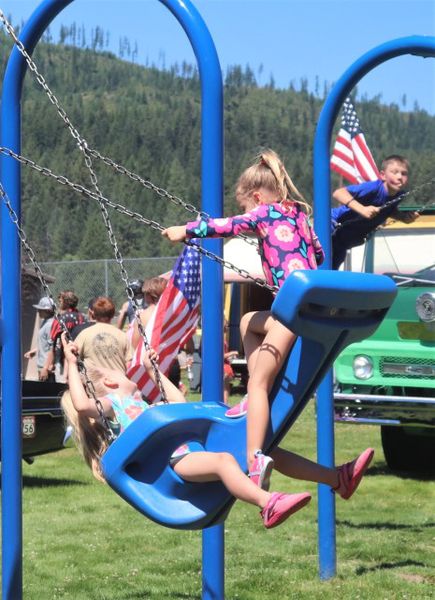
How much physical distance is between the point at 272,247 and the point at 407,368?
5.72m

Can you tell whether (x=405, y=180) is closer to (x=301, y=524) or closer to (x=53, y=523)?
(x=301, y=524)

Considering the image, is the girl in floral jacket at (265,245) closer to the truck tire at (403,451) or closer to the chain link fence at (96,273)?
the truck tire at (403,451)

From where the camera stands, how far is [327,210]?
20.8 ft

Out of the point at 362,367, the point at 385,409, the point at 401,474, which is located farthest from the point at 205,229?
the point at 401,474

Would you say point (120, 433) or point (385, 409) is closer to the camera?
point (120, 433)

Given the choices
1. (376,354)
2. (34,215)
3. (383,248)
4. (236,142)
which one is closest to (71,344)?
(376,354)

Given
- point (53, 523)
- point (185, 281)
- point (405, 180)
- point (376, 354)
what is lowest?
point (53, 523)

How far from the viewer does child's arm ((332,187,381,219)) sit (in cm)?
714

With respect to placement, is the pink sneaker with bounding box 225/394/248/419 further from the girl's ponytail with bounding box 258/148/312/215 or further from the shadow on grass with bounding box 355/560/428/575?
the shadow on grass with bounding box 355/560/428/575

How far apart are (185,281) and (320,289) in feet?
17.0

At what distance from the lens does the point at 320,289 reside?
11.9ft

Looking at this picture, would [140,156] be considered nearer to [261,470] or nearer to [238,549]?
[238,549]

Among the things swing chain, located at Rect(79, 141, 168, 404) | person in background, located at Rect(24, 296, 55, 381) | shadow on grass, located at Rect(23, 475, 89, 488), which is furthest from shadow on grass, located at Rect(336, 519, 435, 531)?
person in background, located at Rect(24, 296, 55, 381)

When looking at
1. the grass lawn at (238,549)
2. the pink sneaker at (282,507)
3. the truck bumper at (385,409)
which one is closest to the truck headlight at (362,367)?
the truck bumper at (385,409)
